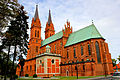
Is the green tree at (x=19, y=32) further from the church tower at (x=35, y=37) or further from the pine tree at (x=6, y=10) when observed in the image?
the church tower at (x=35, y=37)

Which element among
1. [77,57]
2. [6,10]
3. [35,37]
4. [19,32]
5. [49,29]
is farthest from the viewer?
[49,29]

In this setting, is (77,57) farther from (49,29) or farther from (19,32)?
(49,29)

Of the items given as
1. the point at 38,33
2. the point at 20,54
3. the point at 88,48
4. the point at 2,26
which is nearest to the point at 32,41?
the point at 38,33

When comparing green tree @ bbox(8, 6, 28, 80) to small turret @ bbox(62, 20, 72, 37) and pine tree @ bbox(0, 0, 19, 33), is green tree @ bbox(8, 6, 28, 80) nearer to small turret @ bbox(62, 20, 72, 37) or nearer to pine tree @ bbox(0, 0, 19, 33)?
pine tree @ bbox(0, 0, 19, 33)

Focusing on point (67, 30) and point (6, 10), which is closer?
point (6, 10)

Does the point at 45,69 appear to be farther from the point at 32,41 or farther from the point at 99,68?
the point at 32,41

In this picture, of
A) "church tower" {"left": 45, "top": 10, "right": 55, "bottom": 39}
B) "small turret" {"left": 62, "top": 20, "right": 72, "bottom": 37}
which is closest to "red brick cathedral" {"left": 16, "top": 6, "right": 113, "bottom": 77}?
"small turret" {"left": 62, "top": 20, "right": 72, "bottom": 37}

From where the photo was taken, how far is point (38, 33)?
2682 inches

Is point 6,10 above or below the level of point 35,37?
below

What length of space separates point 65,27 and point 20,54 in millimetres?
30936

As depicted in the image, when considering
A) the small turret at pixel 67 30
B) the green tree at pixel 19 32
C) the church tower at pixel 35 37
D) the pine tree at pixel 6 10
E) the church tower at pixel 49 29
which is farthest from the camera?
the church tower at pixel 49 29

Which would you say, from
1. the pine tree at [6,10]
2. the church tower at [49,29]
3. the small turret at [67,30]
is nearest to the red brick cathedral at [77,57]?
the small turret at [67,30]

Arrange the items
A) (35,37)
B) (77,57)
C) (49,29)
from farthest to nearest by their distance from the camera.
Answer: (49,29)
(35,37)
(77,57)

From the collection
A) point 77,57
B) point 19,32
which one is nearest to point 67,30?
point 77,57
